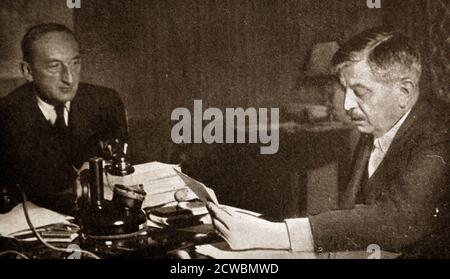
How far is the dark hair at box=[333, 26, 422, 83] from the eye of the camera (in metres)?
2.00

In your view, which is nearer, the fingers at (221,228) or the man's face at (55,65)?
the fingers at (221,228)

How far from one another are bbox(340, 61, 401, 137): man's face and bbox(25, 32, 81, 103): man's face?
1001 millimetres

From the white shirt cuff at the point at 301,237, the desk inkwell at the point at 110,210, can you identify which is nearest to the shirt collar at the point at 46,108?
the desk inkwell at the point at 110,210

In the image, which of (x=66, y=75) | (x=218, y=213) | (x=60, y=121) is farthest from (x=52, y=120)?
(x=218, y=213)

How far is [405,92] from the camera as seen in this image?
201 cm

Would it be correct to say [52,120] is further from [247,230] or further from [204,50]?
[247,230]

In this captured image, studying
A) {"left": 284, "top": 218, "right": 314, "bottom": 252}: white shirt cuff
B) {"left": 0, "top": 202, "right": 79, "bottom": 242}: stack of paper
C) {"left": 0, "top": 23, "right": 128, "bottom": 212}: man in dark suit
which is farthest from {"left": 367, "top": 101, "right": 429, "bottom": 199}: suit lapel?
{"left": 0, "top": 202, "right": 79, "bottom": 242}: stack of paper

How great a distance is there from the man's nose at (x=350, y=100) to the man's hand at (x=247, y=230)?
1.65ft

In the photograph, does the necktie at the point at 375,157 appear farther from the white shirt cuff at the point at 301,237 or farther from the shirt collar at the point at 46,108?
the shirt collar at the point at 46,108

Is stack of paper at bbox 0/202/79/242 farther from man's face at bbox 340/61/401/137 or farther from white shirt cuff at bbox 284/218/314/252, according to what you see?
man's face at bbox 340/61/401/137

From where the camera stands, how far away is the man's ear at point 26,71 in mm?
2025

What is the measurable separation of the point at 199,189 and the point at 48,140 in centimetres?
60
